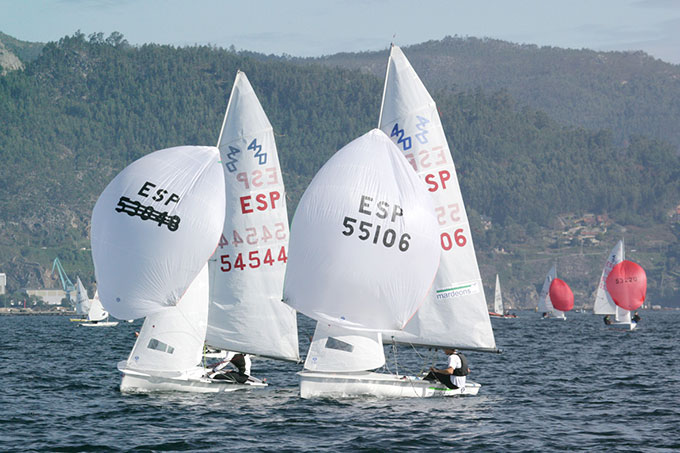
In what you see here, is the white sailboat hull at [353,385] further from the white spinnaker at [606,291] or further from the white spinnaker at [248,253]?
the white spinnaker at [606,291]

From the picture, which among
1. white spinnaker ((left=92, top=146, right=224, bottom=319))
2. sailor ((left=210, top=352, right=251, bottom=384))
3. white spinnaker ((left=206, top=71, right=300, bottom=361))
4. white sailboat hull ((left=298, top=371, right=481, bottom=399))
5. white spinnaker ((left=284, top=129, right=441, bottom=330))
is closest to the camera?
white spinnaker ((left=284, top=129, right=441, bottom=330))

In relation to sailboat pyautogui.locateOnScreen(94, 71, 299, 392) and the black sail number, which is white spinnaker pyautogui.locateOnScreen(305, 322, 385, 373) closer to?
the black sail number

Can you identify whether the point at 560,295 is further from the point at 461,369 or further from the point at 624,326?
the point at 461,369

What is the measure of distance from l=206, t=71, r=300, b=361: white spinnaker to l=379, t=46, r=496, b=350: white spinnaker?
409 cm

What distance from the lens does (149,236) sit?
93.9ft

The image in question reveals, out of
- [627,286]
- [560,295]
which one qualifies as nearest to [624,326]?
[627,286]

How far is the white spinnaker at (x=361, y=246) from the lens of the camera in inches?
1080

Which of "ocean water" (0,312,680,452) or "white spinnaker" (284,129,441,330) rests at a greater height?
"white spinnaker" (284,129,441,330)

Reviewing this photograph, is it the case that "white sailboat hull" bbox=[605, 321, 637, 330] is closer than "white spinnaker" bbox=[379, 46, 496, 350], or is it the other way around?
"white spinnaker" bbox=[379, 46, 496, 350]

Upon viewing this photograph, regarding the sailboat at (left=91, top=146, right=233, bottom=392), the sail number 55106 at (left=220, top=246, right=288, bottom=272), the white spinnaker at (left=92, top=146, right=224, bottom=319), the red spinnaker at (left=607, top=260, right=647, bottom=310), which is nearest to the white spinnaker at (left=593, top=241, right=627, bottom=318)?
the red spinnaker at (left=607, top=260, right=647, bottom=310)

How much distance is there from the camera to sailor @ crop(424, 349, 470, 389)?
29520 mm

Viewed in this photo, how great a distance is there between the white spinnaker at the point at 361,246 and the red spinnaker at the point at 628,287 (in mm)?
62044

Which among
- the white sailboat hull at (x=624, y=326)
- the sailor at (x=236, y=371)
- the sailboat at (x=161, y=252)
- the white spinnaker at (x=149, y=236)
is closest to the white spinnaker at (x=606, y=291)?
the white sailboat hull at (x=624, y=326)

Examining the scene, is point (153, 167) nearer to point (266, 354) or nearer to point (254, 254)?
point (254, 254)
